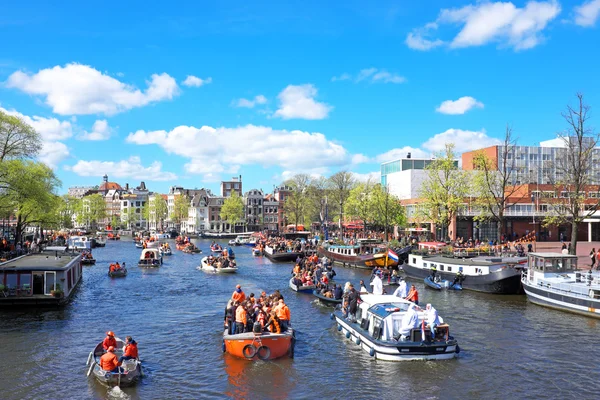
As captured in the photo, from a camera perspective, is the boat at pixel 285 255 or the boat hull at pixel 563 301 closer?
the boat hull at pixel 563 301

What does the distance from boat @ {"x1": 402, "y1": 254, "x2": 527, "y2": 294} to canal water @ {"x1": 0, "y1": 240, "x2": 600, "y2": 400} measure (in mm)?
1962

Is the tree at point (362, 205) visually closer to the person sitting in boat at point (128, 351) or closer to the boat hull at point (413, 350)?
the boat hull at point (413, 350)

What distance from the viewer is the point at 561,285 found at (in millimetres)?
35625

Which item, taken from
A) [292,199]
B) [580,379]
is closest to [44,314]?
[580,379]

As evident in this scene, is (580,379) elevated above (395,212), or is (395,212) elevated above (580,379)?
(395,212)

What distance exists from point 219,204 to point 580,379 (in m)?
162

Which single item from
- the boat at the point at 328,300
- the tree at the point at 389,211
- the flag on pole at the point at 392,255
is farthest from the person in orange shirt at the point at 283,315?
the tree at the point at 389,211

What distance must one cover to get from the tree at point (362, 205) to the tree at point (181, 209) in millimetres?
91227

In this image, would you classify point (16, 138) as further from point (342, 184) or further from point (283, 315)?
point (342, 184)

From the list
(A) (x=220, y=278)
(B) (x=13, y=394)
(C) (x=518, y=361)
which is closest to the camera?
(B) (x=13, y=394)

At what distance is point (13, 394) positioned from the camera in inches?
792

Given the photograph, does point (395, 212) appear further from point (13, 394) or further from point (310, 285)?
point (13, 394)

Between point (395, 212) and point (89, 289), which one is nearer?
point (89, 289)

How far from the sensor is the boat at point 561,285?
33.2 metres
